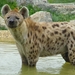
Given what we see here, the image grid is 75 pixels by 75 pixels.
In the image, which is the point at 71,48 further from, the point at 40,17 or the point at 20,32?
the point at 40,17

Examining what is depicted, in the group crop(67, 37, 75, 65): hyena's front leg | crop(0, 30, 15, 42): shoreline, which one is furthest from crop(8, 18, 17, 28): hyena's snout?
crop(0, 30, 15, 42): shoreline

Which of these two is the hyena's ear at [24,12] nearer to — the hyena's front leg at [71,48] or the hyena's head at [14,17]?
the hyena's head at [14,17]

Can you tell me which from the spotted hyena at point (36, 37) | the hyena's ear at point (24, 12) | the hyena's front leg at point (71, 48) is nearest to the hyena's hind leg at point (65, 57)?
the spotted hyena at point (36, 37)

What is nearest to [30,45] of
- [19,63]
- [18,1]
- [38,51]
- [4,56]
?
[38,51]

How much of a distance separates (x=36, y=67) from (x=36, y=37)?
711 millimetres

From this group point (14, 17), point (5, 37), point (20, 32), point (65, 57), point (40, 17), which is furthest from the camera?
point (40, 17)

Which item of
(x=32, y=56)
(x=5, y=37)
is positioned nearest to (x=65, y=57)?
(x=32, y=56)

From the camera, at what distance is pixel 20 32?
8734 millimetres

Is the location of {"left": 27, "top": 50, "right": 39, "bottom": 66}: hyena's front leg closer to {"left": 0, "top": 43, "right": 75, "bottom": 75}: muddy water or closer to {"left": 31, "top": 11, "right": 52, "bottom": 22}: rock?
{"left": 0, "top": 43, "right": 75, "bottom": 75}: muddy water

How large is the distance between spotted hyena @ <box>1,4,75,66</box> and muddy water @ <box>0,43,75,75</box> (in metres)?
0.21

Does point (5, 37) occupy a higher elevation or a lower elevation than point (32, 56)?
lower

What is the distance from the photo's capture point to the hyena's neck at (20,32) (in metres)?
8.64

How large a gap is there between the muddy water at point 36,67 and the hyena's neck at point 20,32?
68cm

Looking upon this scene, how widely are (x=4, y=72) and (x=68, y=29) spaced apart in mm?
1959
